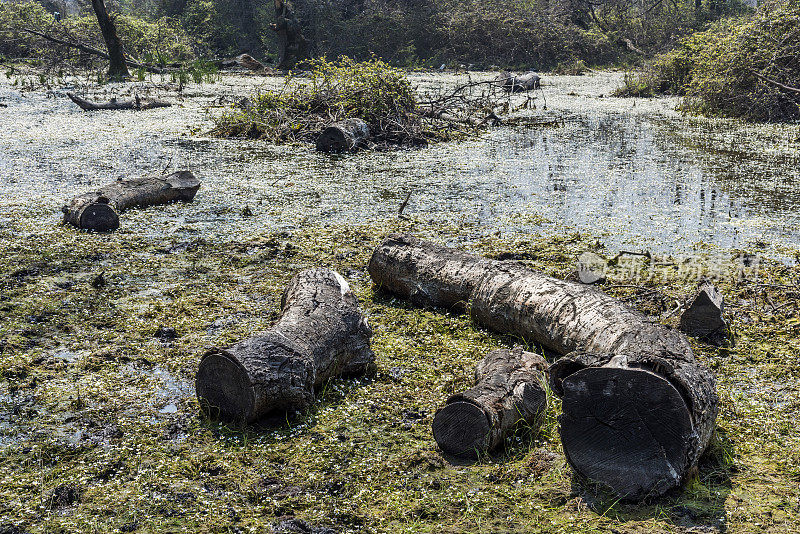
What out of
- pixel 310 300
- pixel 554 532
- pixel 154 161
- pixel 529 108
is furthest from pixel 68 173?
pixel 529 108

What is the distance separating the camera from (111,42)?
18.8 meters

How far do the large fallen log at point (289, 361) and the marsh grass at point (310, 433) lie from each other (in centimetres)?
10

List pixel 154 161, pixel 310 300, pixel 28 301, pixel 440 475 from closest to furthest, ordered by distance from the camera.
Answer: pixel 440 475 → pixel 310 300 → pixel 28 301 → pixel 154 161

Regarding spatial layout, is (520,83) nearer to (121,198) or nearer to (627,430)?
(121,198)

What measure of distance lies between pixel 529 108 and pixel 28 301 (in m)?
12.7

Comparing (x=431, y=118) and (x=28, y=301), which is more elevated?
(x=431, y=118)

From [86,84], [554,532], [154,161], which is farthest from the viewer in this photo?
[86,84]

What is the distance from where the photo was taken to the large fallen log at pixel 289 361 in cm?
318

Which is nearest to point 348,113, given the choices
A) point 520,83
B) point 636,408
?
point 636,408

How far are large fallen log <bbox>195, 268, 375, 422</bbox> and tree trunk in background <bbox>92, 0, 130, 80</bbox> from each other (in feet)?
54.6

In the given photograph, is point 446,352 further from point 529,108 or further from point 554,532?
point 529,108

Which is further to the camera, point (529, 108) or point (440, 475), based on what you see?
point (529, 108)

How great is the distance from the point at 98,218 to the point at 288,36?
19.9 meters

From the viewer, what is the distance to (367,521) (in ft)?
8.48
